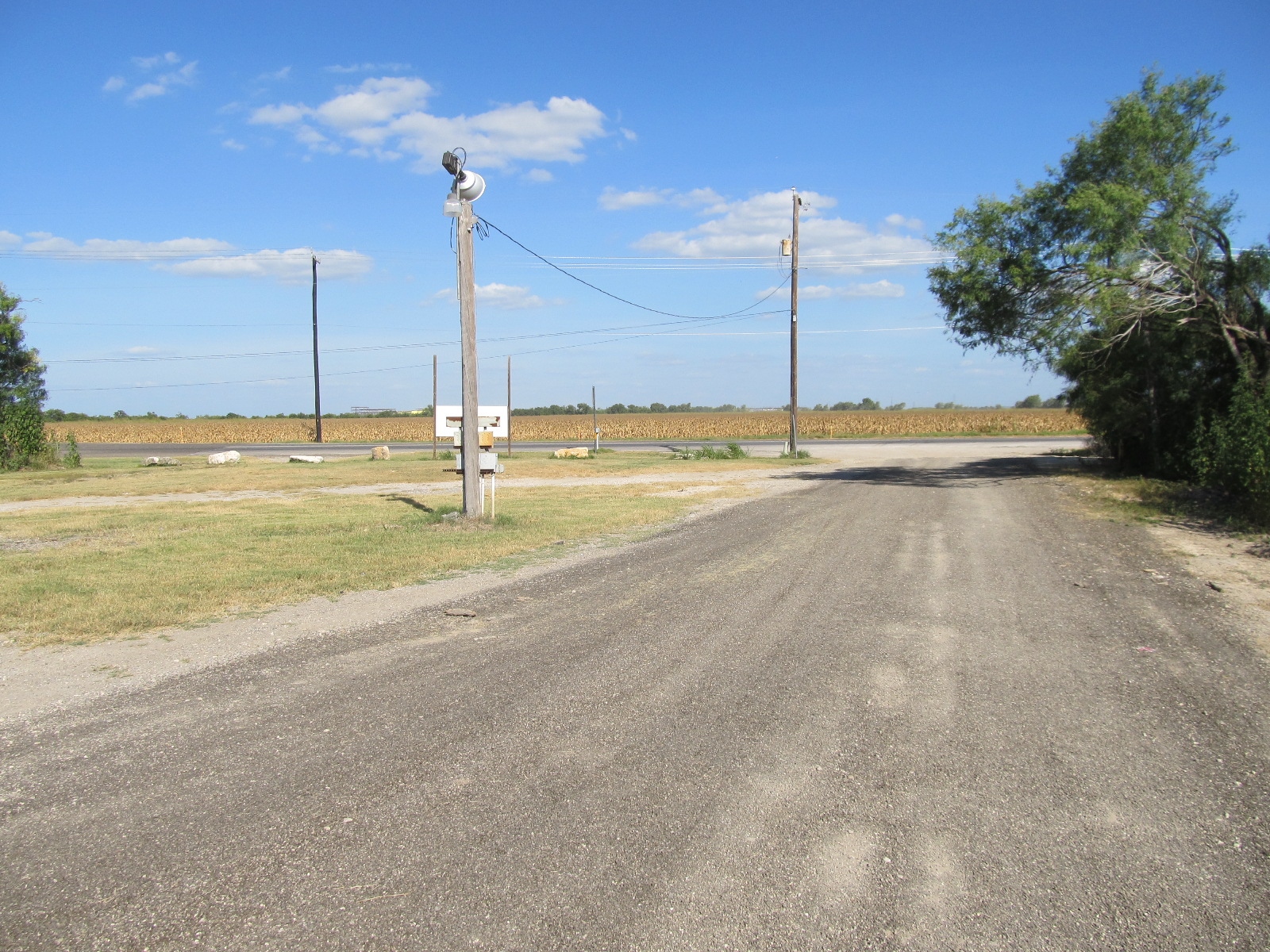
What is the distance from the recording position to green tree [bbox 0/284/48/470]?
2694 centimetres

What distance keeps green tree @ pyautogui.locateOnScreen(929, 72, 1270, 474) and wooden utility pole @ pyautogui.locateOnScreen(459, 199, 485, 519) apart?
1210cm

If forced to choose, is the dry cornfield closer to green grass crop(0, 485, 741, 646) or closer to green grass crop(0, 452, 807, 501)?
green grass crop(0, 452, 807, 501)

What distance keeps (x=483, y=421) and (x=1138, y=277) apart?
1423 centimetres

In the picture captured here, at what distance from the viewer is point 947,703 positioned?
519cm

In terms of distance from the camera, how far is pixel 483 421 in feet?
52.1

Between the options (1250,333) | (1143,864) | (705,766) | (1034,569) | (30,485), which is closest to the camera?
(1143,864)

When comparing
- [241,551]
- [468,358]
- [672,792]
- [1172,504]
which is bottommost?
[672,792]

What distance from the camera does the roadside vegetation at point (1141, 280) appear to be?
17812 mm

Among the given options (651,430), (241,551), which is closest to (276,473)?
(241,551)

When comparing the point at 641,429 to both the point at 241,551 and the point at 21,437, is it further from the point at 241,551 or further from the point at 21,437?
the point at 241,551

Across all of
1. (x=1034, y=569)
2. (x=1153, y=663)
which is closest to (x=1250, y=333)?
(x=1034, y=569)

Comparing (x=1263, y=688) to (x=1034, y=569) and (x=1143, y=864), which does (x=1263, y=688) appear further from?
(x=1034, y=569)

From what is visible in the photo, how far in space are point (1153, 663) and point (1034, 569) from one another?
11.8ft

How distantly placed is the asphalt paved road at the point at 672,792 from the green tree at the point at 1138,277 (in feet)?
43.7
